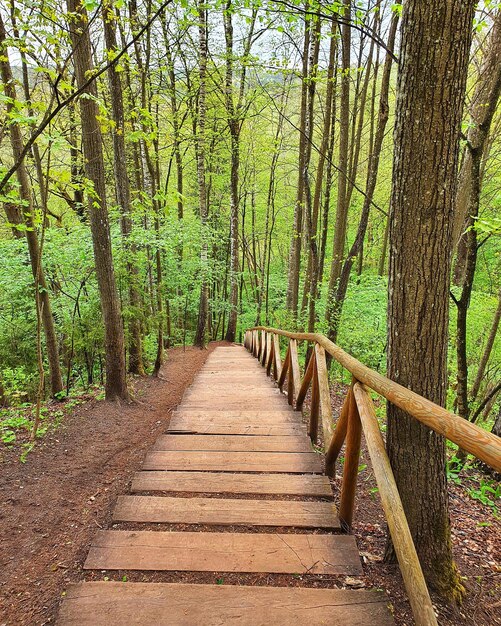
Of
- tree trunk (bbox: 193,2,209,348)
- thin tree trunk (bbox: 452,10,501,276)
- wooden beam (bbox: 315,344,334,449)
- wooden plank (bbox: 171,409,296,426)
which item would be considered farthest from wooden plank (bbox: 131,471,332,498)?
tree trunk (bbox: 193,2,209,348)

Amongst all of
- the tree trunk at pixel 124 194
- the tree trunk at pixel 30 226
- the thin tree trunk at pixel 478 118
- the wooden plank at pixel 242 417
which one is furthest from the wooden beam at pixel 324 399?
the tree trunk at pixel 124 194

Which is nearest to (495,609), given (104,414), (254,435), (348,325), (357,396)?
(357,396)

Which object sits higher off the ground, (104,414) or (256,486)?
(256,486)

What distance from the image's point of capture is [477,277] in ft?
45.4

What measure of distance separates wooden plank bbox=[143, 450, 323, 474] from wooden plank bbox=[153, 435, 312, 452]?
12 centimetres

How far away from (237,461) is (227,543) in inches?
38.6

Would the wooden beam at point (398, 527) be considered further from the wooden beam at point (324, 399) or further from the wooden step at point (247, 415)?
the wooden step at point (247, 415)

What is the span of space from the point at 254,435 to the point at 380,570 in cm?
183

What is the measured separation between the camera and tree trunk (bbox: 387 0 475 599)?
1.66 meters

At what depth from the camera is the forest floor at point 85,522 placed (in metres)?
1.83

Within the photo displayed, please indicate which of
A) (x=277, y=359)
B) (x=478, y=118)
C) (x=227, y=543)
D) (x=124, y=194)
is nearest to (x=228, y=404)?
(x=277, y=359)

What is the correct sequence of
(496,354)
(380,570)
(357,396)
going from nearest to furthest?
(380,570)
(357,396)
(496,354)

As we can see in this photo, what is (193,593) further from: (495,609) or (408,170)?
(408,170)

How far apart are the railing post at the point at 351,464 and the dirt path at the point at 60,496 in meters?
1.66
